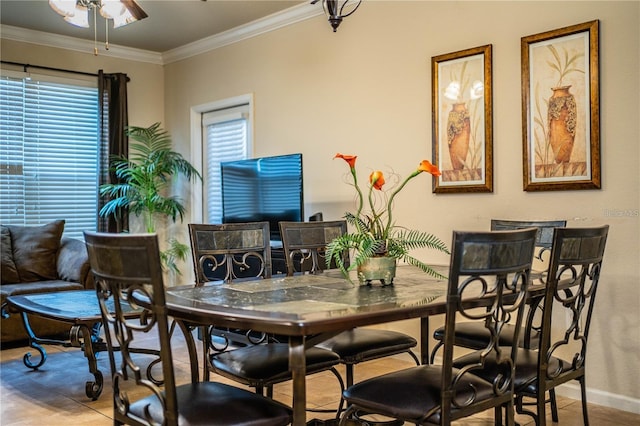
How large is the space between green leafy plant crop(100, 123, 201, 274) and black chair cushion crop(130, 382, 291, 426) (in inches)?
172

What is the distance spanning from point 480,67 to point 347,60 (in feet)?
4.14

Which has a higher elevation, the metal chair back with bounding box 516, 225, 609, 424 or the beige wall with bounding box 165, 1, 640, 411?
the beige wall with bounding box 165, 1, 640, 411

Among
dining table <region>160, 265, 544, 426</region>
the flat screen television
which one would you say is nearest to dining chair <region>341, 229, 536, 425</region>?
dining table <region>160, 265, 544, 426</region>

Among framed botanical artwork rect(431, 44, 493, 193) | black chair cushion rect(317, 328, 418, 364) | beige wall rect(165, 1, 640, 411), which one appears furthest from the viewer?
framed botanical artwork rect(431, 44, 493, 193)

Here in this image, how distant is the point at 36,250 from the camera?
544 centimetres

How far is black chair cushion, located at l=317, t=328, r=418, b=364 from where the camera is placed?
108 inches

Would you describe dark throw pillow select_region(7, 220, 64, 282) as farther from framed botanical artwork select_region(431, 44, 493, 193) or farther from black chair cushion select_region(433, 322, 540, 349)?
black chair cushion select_region(433, 322, 540, 349)

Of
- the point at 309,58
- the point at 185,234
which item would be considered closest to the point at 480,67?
the point at 309,58

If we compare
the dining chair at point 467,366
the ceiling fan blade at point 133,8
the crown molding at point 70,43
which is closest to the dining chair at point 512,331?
the dining chair at point 467,366

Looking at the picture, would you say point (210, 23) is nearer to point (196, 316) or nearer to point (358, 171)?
point (358, 171)

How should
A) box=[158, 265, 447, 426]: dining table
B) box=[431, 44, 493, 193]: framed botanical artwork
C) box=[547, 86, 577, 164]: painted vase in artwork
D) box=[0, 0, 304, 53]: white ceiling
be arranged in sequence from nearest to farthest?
1. box=[158, 265, 447, 426]: dining table
2. box=[547, 86, 577, 164]: painted vase in artwork
3. box=[431, 44, 493, 193]: framed botanical artwork
4. box=[0, 0, 304, 53]: white ceiling

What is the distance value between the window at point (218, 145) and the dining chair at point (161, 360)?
163 inches

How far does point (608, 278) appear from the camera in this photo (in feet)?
11.4

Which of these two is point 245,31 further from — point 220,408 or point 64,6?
point 220,408
